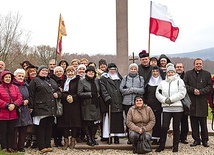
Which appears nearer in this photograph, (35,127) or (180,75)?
(35,127)

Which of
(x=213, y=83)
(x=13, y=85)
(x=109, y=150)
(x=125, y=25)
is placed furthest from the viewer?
(x=125, y=25)

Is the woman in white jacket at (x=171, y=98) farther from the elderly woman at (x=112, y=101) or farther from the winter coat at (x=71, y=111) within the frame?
the winter coat at (x=71, y=111)

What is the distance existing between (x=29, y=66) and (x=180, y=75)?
3.29 metres

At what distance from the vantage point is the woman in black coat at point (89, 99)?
20.9 feet

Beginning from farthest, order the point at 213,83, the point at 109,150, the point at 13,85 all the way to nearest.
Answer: the point at 213,83
the point at 109,150
the point at 13,85

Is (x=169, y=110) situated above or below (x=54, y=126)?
above

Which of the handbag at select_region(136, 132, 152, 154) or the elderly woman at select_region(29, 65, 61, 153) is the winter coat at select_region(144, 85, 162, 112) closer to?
the handbag at select_region(136, 132, 152, 154)

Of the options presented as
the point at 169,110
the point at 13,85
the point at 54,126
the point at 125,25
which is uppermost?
the point at 125,25

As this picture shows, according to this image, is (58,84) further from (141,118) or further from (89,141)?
(141,118)

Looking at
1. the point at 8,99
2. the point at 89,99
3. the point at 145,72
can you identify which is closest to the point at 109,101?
the point at 89,99

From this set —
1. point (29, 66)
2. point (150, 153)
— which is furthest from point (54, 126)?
point (150, 153)

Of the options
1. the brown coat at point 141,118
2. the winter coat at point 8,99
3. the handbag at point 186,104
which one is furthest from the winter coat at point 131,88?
the winter coat at point 8,99

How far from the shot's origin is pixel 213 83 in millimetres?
6844

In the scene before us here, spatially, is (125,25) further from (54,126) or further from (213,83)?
(54,126)
